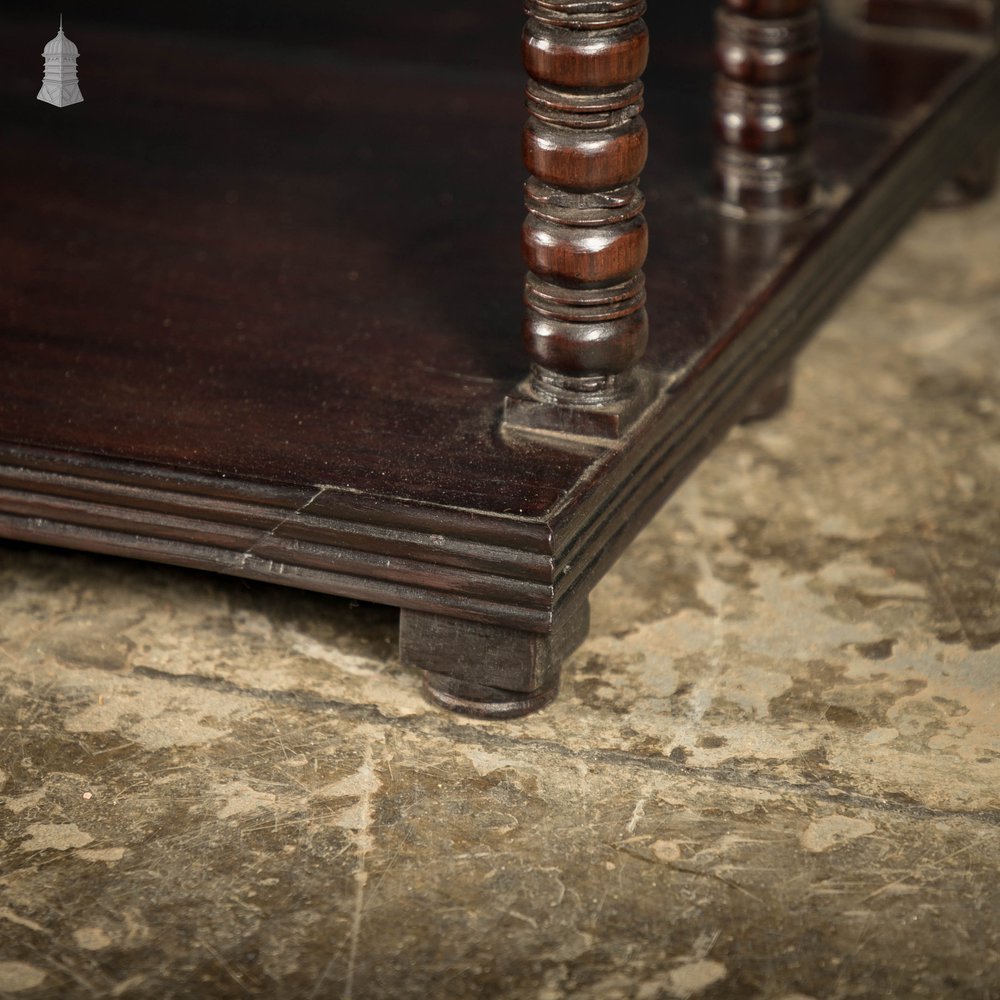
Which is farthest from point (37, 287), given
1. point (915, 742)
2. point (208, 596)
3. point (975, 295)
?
point (975, 295)

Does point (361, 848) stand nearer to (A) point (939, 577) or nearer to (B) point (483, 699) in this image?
(B) point (483, 699)

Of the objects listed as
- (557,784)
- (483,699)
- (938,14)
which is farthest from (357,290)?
(938,14)

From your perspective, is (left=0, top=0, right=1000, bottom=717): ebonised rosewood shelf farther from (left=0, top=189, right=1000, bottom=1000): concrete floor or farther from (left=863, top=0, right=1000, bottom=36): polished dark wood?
(left=0, top=189, right=1000, bottom=1000): concrete floor

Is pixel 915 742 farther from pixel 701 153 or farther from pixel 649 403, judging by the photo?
pixel 701 153

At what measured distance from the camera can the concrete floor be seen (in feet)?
5.05

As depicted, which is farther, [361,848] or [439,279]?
[439,279]

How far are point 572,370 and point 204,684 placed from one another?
0.54 m

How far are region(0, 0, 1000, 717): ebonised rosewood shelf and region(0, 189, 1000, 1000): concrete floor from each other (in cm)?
14

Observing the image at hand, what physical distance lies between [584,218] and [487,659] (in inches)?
18.7

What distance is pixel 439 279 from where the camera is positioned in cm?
235

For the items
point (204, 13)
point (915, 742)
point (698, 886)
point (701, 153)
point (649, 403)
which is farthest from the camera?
point (204, 13)

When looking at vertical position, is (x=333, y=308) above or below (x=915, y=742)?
above

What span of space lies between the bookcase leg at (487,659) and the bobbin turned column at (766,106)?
915 millimetres

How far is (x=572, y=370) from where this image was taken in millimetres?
1900
